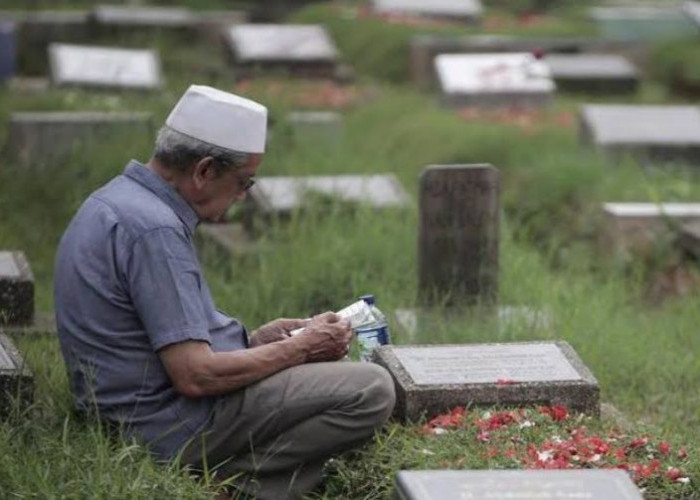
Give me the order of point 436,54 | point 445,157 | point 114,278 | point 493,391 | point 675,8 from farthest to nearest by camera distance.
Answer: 1. point 675,8
2. point 436,54
3. point 445,157
4. point 493,391
5. point 114,278

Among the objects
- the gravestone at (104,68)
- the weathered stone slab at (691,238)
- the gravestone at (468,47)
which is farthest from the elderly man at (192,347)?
the gravestone at (468,47)

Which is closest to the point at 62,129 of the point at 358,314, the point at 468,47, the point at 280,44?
the point at 280,44

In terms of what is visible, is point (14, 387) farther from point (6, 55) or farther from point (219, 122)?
point (6, 55)

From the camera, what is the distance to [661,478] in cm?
529

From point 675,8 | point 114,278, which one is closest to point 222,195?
point 114,278

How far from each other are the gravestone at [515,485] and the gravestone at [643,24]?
1178 centimetres

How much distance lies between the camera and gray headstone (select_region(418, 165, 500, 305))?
7.97 m

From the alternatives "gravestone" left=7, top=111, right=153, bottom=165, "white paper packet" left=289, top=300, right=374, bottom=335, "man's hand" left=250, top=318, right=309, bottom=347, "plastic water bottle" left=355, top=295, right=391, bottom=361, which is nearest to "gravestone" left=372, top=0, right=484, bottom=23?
"gravestone" left=7, top=111, right=153, bottom=165

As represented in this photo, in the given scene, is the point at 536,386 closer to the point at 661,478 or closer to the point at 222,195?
the point at 661,478

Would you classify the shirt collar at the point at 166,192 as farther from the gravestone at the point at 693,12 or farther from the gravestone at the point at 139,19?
the gravestone at the point at 139,19

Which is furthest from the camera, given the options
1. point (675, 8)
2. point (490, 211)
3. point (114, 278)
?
point (675, 8)

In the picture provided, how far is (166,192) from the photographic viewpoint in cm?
529

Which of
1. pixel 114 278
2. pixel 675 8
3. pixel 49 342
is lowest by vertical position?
pixel 675 8

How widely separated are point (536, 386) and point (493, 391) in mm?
137
